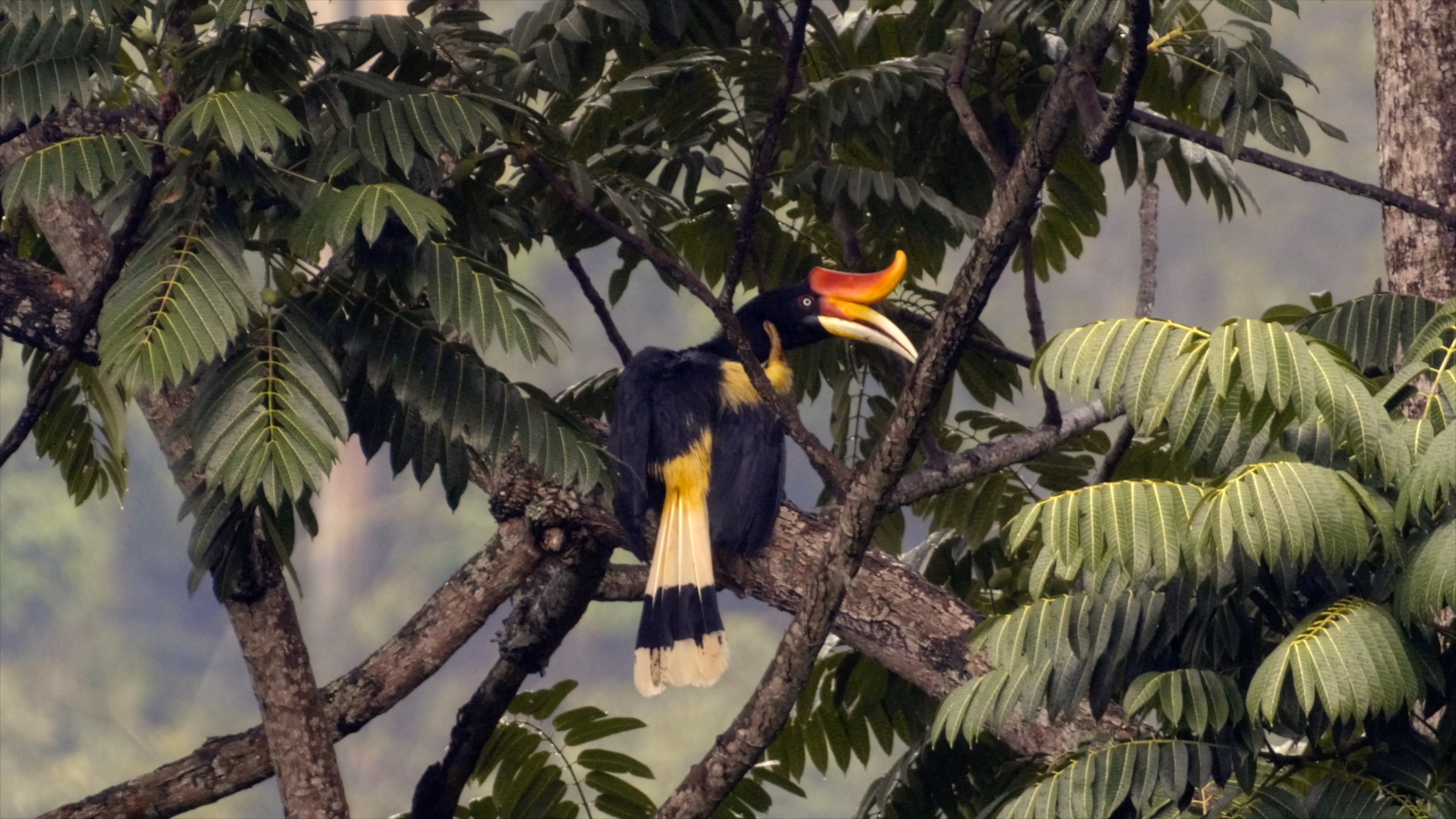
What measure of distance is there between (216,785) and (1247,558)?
7.46ft

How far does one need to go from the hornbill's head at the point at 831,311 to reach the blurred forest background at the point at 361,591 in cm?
303

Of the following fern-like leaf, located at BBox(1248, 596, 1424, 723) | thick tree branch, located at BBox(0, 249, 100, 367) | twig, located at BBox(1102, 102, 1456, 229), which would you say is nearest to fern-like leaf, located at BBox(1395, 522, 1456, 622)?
fern-like leaf, located at BBox(1248, 596, 1424, 723)

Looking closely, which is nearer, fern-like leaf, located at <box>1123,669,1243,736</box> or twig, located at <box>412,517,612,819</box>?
fern-like leaf, located at <box>1123,669,1243,736</box>

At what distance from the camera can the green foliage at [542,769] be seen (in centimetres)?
363

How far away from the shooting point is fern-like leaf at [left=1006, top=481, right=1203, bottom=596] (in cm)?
A: 196

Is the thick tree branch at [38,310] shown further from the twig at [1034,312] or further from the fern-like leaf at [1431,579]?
the fern-like leaf at [1431,579]

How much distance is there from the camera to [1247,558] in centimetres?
202

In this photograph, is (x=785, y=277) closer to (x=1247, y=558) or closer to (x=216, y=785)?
(x=216, y=785)

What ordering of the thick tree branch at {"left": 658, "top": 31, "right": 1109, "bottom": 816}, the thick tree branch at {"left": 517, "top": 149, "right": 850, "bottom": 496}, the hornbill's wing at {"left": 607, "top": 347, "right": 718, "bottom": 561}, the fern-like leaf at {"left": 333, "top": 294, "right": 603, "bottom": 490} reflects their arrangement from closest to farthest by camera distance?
the thick tree branch at {"left": 658, "top": 31, "right": 1109, "bottom": 816}
the fern-like leaf at {"left": 333, "top": 294, "right": 603, "bottom": 490}
the thick tree branch at {"left": 517, "top": 149, "right": 850, "bottom": 496}
the hornbill's wing at {"left": 607, "top": 347, "right": 718, "bottom": 561}

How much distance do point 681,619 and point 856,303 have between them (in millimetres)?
913

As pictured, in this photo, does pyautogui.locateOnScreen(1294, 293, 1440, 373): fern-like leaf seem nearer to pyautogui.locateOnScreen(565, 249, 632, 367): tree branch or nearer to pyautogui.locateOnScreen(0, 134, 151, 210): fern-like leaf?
pyautogui.locateOnScreen(565, 249, 632, 367): tree branch

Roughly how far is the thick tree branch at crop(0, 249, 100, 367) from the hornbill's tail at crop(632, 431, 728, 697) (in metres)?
1.31

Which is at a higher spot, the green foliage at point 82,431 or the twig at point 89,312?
the green foliage at point 82,431

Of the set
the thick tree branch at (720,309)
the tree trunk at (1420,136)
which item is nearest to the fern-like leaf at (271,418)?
the thick tree branch at (720,309)
